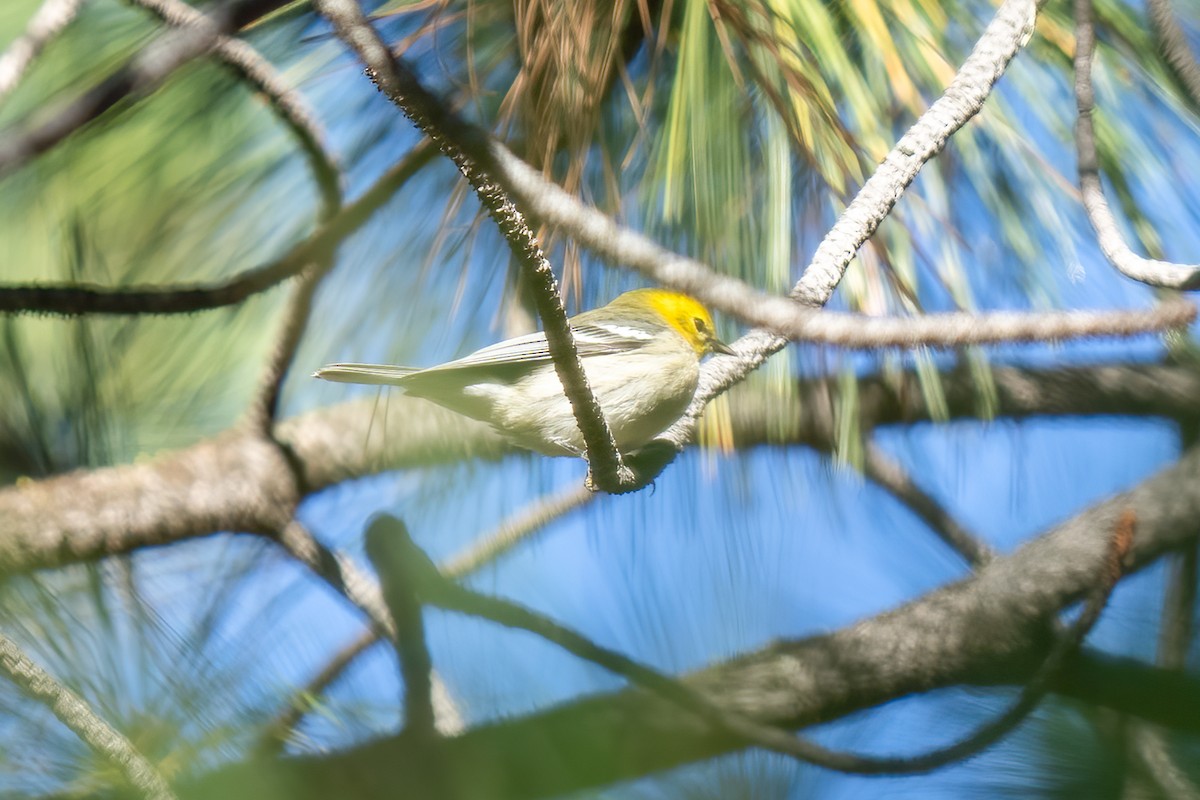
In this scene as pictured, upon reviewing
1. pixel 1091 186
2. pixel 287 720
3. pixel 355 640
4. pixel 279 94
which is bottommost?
pixel 355 640

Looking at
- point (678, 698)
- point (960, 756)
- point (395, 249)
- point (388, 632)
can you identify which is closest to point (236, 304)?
point (395, 249)

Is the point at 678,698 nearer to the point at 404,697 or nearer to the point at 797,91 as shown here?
the point at 404,697

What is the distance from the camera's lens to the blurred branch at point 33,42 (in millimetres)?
1264

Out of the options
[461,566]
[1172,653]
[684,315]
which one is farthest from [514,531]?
[1172,653]

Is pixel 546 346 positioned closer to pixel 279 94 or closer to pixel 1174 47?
pixel 279 94

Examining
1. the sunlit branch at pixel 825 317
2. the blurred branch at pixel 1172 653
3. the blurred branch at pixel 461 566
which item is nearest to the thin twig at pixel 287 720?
the blurred branch at pixel 461 566

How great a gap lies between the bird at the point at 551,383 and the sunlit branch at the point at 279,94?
10.2 inches

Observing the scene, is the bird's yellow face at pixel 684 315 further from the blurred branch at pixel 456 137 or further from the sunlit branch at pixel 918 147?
the blurred branch at pixel 456 137

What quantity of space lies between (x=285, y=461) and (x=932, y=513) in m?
1.19

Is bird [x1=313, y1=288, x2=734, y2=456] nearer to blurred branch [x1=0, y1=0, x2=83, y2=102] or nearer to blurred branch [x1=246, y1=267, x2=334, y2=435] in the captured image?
blurred branch [x1=246, y1=267, x2=334, y2=435]

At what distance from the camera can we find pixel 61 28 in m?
1.30

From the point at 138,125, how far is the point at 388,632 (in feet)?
2.70

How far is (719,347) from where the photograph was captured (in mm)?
1809

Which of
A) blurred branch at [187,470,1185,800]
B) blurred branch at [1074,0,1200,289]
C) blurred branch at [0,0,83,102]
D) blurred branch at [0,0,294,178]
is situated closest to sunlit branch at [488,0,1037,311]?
blurred branch at [1074,0,1200,289]
